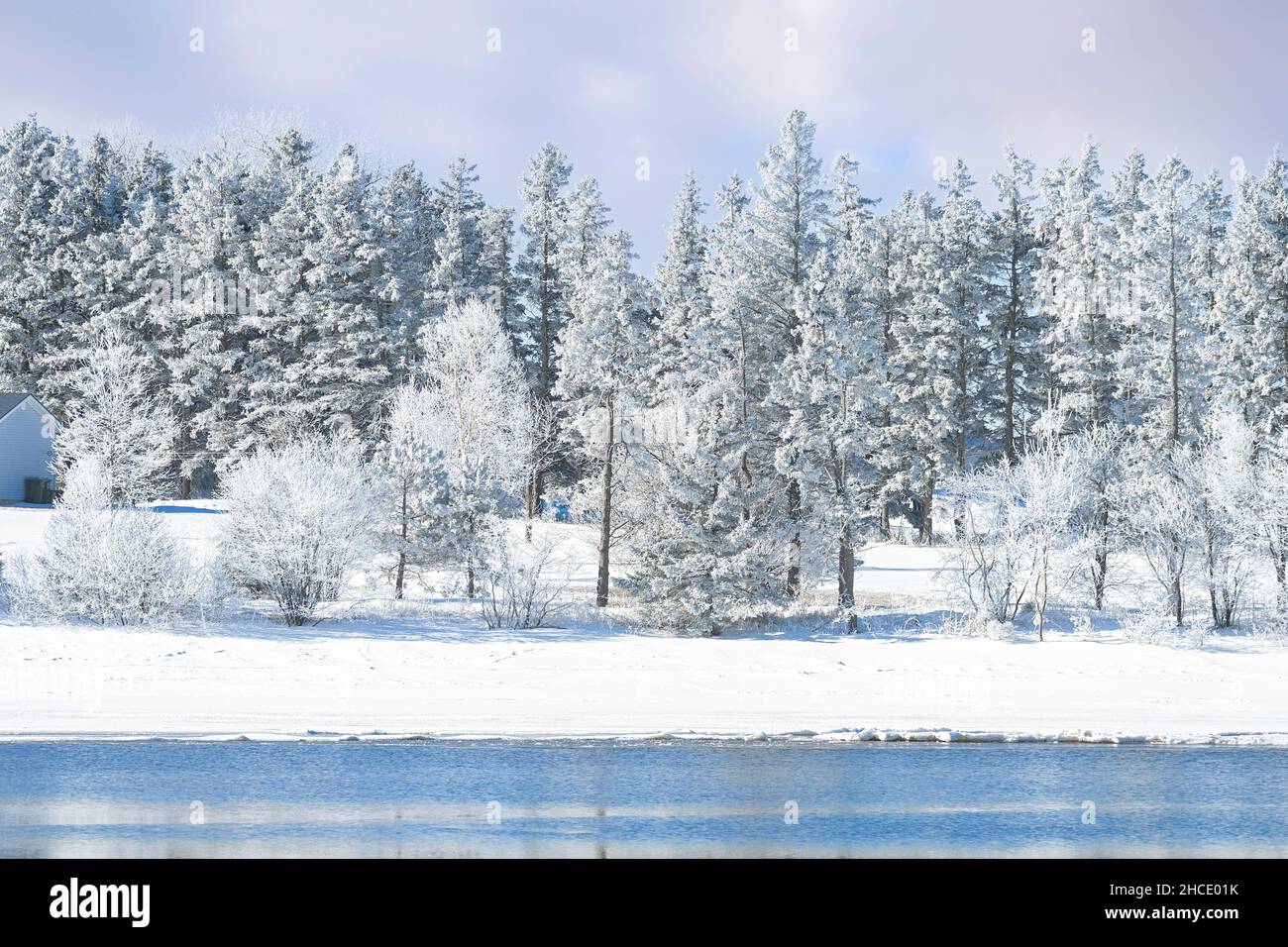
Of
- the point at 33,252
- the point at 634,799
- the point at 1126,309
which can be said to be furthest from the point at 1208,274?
the point at 33,252

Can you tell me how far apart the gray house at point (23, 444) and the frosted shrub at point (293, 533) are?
25744 millimetres

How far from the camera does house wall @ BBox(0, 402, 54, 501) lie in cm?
5112

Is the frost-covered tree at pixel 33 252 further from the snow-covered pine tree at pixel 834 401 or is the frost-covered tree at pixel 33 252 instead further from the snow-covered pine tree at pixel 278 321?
the snow-covered pine tree at pixel 834 401

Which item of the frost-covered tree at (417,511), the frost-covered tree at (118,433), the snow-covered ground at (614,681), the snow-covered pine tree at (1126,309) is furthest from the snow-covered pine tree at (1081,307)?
the frost-covered tree at (118,433)

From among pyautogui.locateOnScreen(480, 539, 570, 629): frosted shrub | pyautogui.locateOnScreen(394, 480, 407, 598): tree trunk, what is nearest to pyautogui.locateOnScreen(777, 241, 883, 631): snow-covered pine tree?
pyautogui.locateOnScreen(480, 539, 570, 629): frosted shrub

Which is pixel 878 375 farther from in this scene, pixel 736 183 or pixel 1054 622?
pixel 736 183

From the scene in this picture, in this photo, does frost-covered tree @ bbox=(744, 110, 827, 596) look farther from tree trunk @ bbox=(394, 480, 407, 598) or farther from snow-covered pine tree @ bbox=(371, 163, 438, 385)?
snow-covered pine tree @ bbox=(371, 163, 438, 385)

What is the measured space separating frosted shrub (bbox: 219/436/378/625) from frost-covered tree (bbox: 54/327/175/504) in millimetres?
3442

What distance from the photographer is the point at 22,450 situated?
51906mm

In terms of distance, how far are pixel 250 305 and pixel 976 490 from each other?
36.9 meters

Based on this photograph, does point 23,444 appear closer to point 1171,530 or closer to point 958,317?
point 958,317

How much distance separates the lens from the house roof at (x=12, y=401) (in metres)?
50.2
